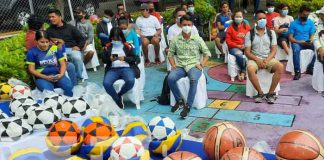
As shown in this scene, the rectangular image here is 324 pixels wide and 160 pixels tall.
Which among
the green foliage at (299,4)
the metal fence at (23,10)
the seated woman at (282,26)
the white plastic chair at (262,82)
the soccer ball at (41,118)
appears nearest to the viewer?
the soccer ball at (41,118)

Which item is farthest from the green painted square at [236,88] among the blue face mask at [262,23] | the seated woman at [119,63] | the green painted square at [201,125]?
the seated woman at [119,63]

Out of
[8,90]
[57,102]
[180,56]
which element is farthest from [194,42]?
[8,90]

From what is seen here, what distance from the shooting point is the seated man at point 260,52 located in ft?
21.8

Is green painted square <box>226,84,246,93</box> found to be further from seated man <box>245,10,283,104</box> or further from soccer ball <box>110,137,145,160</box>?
soccer ball <box>110,137,145,160</box>

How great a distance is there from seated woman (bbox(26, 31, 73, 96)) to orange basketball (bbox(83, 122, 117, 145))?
8.75ft

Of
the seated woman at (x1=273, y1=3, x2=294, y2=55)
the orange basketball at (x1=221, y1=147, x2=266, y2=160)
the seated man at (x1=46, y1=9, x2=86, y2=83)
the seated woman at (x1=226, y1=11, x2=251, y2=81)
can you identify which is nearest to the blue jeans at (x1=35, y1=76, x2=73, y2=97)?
the seated man at (x1=46, y1=9, x2=86, y2=83)

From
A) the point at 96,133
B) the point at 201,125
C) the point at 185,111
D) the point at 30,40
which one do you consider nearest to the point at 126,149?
the point at 96,133

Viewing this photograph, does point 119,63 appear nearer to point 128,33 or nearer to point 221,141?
point 128,33

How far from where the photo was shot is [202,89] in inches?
260

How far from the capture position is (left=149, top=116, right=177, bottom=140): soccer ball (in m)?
4.09

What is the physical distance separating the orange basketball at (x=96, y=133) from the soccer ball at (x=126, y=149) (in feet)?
1.25

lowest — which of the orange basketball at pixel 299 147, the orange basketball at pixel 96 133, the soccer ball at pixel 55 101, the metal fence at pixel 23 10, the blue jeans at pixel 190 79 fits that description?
the blue jeans at pixel 190 79

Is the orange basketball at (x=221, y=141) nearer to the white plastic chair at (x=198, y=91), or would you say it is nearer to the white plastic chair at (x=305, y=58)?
the white plastic chair at (x=198, y=91)

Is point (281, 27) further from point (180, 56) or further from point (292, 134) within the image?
point (292, 134)
